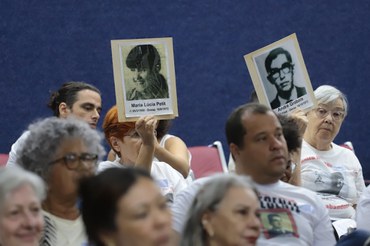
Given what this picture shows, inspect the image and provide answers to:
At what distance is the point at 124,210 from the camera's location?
2242 mm

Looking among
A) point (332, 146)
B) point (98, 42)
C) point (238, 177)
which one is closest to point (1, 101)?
point (98, 42)

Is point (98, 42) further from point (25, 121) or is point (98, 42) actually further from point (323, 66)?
point (323, 66)

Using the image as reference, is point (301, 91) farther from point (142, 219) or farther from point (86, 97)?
point (142, 219)

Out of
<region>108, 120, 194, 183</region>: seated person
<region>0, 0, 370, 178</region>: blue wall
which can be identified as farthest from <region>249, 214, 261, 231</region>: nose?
<region>0, 0, 370, 178</region>: blue wall

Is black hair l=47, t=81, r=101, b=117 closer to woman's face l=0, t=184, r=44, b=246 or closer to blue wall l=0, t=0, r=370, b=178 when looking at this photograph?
blue wall l=0, t=0, r=370, b=178

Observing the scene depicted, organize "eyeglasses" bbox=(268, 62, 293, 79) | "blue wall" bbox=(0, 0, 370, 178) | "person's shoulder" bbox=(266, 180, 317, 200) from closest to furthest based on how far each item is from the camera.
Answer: "person's shoulder" bbox=(266, 180, 317, 200)
"eyeglasses" bbox=(268, 62, 293, 79)
"blue wall" bbox=(0, 0, 370, 178)

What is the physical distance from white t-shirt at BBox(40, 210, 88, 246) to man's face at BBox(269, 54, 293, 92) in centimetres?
133

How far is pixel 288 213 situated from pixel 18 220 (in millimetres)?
1175

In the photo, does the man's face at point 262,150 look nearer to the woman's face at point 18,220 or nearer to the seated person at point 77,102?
the woman's face at point 18,220

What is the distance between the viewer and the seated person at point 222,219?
2.58 meters

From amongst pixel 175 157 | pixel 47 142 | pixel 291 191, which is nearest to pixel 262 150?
pixel 291 191

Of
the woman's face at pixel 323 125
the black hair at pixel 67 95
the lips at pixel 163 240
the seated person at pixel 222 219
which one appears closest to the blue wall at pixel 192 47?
the black hair at pixel 67 95

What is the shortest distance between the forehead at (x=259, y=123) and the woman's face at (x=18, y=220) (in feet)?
3.65

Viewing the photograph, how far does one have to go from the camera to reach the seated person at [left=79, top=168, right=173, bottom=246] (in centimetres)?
222
